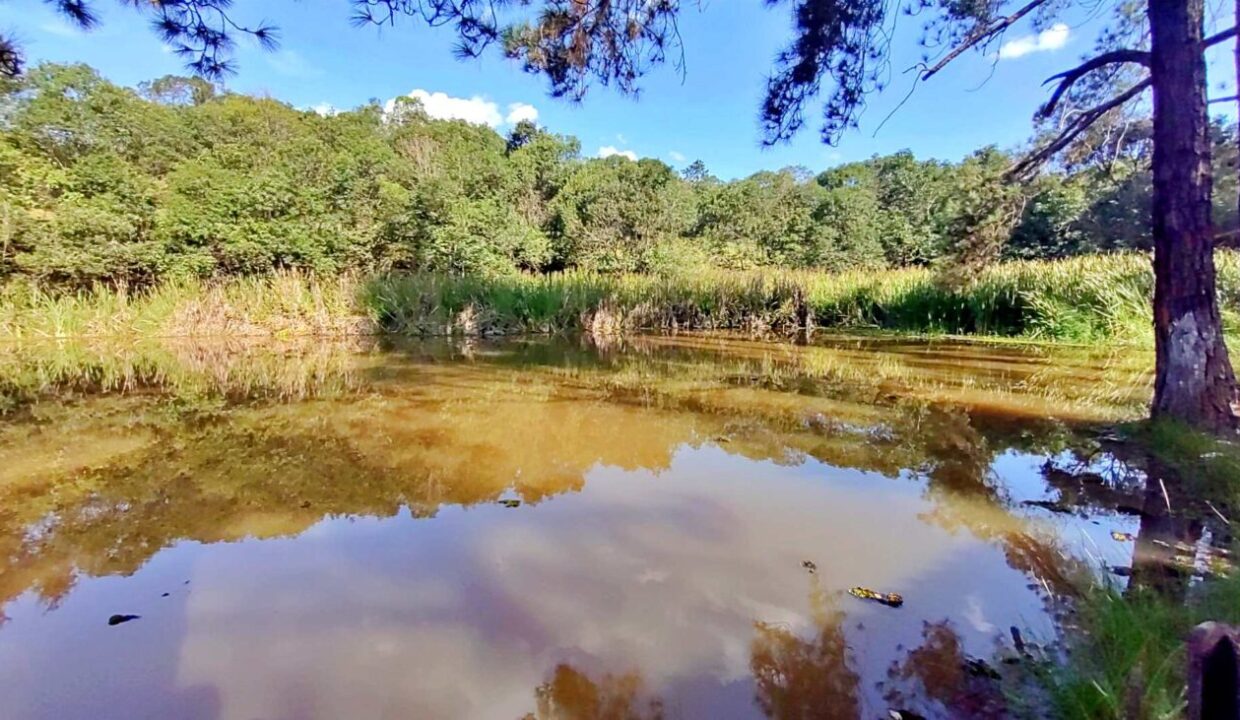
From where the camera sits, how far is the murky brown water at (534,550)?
1.47 m

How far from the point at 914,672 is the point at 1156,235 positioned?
3.08 m

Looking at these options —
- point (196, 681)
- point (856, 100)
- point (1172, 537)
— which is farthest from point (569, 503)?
point (856, 100)

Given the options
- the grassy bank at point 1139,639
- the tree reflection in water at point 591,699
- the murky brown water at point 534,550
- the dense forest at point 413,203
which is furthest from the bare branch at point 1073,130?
the tree reflection in water at point 591,699

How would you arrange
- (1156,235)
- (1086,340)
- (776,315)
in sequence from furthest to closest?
(776,315) → (1086,340) → (1156,235)

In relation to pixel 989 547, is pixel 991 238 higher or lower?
higher

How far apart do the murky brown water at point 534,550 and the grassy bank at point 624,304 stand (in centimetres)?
449

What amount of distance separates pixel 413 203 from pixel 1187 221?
45.2ft

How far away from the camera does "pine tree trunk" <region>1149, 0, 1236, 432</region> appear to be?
3.09 meters

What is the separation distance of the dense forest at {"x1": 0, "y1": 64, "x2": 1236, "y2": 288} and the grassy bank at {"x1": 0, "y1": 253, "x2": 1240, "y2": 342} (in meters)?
0.85

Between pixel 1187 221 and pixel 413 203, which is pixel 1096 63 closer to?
pixel 1187 221

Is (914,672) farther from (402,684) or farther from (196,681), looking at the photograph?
(196,681)

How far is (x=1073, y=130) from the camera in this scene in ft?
13.2

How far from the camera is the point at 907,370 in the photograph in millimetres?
6430

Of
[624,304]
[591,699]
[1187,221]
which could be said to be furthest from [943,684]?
→ [624,304]
